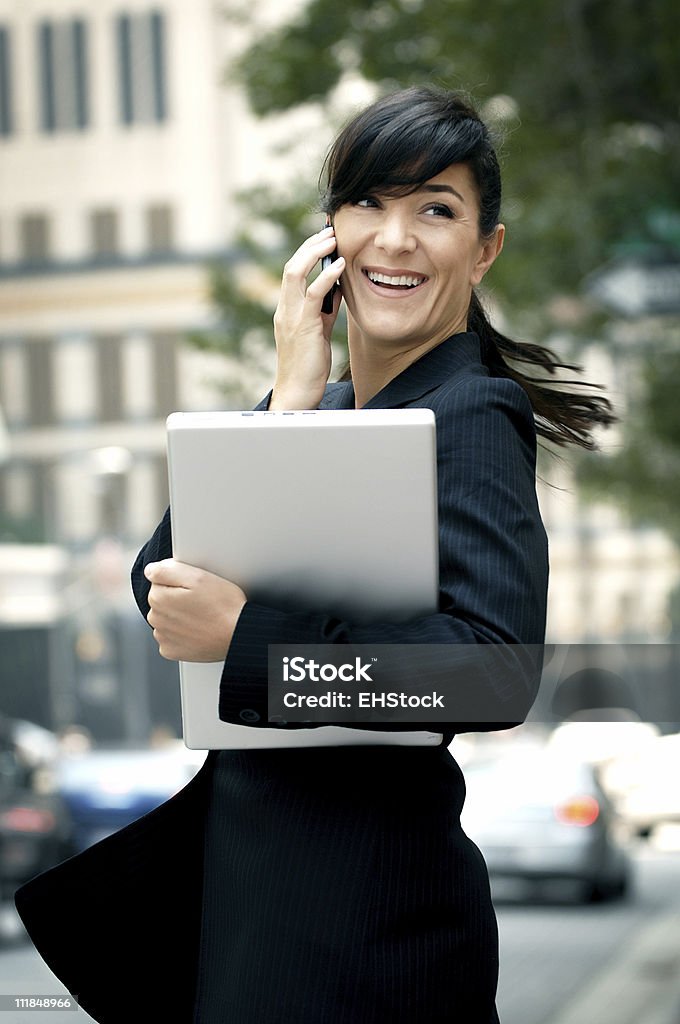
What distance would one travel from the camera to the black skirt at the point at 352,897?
1.20 meters

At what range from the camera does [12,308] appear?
9258 mm

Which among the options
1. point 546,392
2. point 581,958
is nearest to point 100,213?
point 581,958

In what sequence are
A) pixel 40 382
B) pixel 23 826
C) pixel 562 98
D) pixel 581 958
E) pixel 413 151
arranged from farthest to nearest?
pixel 40 382
pixel 23 826
pixel 581 958
pixel 562 98
pixel 413 151

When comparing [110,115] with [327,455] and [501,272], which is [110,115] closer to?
[501,272]

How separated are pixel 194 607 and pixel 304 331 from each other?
277 mm

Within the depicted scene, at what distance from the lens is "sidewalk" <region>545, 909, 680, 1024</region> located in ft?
11.9

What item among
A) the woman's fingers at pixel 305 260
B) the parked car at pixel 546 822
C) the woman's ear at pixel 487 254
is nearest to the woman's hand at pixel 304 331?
the woman's fingers at pixel 305 260

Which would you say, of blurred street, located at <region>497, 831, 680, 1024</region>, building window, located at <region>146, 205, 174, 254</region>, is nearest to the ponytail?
blurred street, located at <region>497, 831, 680, 1024</region>

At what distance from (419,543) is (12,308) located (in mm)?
8391

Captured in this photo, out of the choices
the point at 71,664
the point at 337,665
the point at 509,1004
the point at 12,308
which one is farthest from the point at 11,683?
the point at 337,665

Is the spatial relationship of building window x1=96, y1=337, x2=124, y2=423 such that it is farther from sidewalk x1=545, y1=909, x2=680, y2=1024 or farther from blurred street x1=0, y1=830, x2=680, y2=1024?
sidewalk x1=545, y1=909, x2=680, y2=1024

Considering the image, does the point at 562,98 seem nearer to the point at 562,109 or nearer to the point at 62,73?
the point at 562,109

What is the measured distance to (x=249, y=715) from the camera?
116 centimetres

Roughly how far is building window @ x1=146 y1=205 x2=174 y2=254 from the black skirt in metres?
8.06
